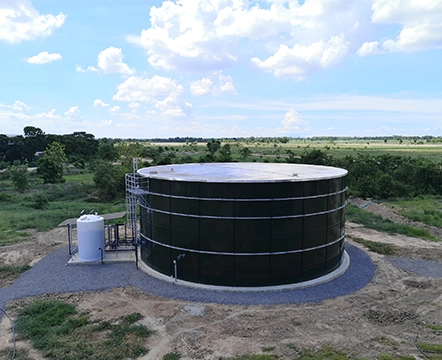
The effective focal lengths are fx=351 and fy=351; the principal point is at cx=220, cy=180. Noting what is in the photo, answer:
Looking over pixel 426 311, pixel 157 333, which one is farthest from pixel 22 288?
pixel 426 311

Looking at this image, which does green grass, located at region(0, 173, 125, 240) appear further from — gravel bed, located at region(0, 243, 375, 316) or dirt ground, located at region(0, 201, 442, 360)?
dirt ground, located at region(0, 201, 442, 360)

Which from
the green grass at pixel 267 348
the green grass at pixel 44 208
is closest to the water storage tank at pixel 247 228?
the green grass at pixel 267 348

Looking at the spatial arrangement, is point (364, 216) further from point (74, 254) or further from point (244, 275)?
point (74, 254)

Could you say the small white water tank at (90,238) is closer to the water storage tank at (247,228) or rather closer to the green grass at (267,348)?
the water storage tank at (247,228)

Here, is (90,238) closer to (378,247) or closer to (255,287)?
(255,287)

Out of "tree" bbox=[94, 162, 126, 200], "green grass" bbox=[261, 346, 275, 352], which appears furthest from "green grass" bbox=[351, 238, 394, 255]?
"tree" bbox=[94, 162, 126, 200]

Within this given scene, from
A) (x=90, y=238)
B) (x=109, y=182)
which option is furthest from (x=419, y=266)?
(x=109, y=182)

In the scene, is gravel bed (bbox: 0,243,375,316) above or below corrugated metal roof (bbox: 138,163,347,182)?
below
